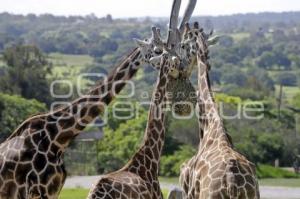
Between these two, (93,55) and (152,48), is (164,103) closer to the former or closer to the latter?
(152,48)

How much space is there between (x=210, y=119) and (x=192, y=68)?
110 centimetres

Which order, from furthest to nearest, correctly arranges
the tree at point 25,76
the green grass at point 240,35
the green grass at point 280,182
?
the green grass at point 240,35 → the tree at point 25,76 → the green grass at point 280,182

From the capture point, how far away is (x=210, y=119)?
34.4 ft

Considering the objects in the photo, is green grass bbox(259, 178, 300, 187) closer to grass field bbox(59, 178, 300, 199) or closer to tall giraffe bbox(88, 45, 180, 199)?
grass field bbox(59, 178, 300, 199)

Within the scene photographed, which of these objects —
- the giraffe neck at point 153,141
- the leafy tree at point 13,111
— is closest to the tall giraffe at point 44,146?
the giraffe neck at point 153,141

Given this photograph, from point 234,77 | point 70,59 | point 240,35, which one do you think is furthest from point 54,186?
point 240,35

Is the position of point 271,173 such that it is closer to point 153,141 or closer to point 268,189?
point 268,189

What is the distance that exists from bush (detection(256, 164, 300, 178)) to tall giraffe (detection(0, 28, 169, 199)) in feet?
79.6

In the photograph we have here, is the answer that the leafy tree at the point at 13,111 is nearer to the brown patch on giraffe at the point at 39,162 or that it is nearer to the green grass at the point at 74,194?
the green grass at the point at 74,194

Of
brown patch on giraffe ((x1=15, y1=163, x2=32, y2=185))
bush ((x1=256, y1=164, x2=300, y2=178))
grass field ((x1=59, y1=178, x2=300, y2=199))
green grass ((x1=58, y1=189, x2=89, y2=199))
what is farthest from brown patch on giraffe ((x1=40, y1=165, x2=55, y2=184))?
bush ((x1=256, y1=164, x2=300, y2=178))

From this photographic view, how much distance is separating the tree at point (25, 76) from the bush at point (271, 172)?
13.3 meters

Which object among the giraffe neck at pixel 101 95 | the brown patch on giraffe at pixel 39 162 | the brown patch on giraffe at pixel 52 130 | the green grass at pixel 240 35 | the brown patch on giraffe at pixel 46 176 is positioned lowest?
Answer: the brown patch on giraffe at pixel 46 176

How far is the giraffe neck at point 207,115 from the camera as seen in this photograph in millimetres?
10125

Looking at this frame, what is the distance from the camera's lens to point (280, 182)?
106 feet
